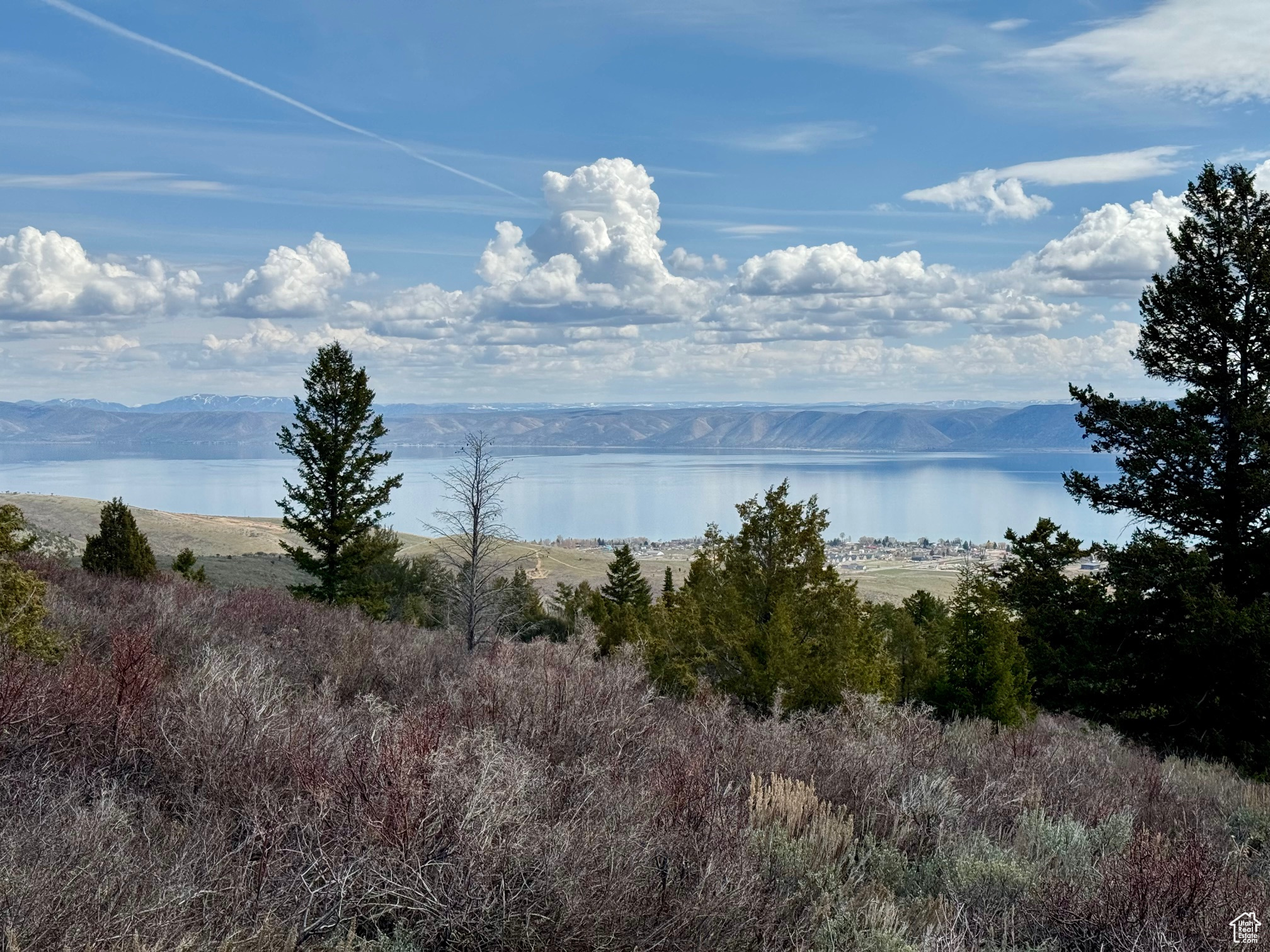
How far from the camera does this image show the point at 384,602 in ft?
106

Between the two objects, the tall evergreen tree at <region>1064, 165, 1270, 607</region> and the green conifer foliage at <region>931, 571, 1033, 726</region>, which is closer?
the tall evergreen tree at <region>1064, 165, 1270, 607</region>

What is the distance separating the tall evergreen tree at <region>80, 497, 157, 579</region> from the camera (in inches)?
880

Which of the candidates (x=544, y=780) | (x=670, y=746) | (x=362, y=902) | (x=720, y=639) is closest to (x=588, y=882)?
(x=362, y=902)

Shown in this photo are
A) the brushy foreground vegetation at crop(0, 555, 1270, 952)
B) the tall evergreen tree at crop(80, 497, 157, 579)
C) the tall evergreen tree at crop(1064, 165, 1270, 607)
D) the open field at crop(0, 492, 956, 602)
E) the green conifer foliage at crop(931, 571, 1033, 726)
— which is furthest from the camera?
the open field at crop(0, 492, 956, 602)

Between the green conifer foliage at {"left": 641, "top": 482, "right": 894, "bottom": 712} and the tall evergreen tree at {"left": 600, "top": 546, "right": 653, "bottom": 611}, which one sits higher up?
the green conifer foliage at {"left": 641, "top": 482, "right": 894, "bottom": 712}

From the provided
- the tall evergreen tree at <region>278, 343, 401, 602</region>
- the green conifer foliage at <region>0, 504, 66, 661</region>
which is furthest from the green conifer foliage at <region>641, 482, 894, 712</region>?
the tall evergreen tree at <region>278, 343, 401, 602</region>

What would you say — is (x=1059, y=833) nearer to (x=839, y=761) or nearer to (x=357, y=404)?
(x=839, y=761)

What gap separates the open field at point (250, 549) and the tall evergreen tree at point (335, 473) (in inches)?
1013

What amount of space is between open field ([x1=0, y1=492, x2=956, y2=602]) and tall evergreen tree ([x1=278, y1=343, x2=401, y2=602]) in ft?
84.4

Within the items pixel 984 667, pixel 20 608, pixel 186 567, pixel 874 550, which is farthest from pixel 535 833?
pixel 874 550

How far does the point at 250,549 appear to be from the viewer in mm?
82438

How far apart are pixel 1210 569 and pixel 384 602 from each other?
2529 centimetres

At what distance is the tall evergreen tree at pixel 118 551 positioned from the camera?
73.3ft

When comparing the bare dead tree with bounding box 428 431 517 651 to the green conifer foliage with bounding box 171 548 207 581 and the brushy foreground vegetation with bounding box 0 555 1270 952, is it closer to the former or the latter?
the green conifer foliage with bounding box 171 548 207 581
